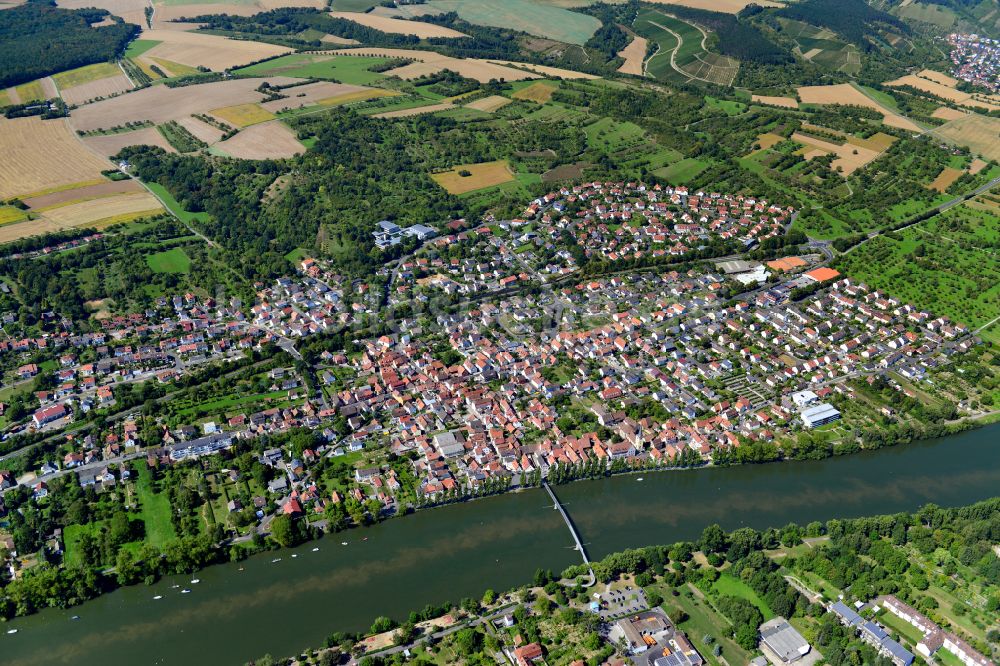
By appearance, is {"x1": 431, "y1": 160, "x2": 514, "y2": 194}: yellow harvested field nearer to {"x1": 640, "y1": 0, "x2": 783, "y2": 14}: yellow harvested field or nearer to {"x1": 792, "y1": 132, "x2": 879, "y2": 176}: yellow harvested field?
{"x1": 792, "y1": 132, "x2": 879, "y2": 176}: yellow harvested field

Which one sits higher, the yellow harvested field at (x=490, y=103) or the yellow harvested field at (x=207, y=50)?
the yellow harvested field at (x=207, y=50)

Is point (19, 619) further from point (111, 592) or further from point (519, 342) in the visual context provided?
point (519, 342)

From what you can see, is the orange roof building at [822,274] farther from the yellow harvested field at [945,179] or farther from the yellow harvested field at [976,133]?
the yellow harvested field at [976,133]

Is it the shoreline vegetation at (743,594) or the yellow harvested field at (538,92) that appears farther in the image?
the yellow harvested field at (538,92)

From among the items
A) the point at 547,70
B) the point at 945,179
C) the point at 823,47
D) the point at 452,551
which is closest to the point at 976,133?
the point at 945,179

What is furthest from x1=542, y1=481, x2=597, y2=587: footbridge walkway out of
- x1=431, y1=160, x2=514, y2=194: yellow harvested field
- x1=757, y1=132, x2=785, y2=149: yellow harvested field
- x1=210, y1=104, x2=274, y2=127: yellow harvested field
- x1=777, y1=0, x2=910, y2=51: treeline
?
x1=777, y1=0, x2=910, y2=51: treeline

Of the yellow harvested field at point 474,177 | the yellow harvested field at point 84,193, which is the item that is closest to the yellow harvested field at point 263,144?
the yellow harvested field at point 84,193

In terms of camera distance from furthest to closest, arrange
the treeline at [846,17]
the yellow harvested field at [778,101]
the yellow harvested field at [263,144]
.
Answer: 1. the treeline at [846,17]
2. the yellow harvested field at [778,101]
3. the yellow harvested field at [263,144]
